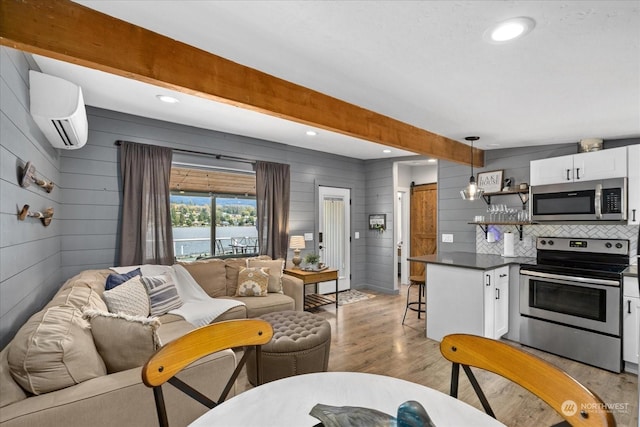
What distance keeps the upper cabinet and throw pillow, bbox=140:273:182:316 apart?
421 cm

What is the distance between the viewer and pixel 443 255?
4.16 meters

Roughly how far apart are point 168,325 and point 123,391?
1.42 metres

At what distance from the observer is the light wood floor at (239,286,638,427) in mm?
2311

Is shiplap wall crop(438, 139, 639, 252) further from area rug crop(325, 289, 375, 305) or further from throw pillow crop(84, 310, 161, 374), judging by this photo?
throw pillow crop(84, 310, 161, 374)

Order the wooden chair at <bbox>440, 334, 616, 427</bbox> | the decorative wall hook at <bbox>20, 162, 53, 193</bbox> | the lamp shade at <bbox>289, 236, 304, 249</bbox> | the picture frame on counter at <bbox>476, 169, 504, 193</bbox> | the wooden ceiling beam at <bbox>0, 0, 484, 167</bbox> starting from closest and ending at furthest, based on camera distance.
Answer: the wooden chair at <bbox>440, 334, 616, 427</bbox>, the wooden ceiling beam at <bbox>0, 0, 484, 167</bbox>, the decorative wall hook at <bbox>20, 162, 53, 193</bbox>, the picture frame on counter at <bbox>476, 169, 504, 193</bbox>, the lamp shade at <bbox>289, 236, 304, 249</bbox>

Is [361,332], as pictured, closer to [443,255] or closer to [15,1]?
[443,255]

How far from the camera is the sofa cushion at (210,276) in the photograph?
371 centimetres

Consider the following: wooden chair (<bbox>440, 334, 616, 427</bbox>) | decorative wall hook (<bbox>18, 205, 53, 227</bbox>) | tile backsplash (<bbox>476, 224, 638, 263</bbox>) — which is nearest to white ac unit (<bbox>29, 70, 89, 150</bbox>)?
decorative wall hook (<bbox>18, 205, 53, 227</bbox>)

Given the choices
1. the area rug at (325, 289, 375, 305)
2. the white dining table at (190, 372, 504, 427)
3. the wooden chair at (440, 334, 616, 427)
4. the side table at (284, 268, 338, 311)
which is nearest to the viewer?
the wooden chair at (440, 334, 616, 427)

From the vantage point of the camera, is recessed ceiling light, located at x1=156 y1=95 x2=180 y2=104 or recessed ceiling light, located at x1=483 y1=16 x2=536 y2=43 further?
recessed ceiling light, located at x1=156 y1=95 x2=180 y2=104

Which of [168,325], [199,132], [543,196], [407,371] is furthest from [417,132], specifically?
[168,325]

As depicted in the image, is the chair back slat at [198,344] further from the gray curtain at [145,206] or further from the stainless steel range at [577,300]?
the stainless steel range at [577,300]

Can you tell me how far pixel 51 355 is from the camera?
138cm

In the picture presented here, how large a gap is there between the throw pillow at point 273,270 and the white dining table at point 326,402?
2.78m
